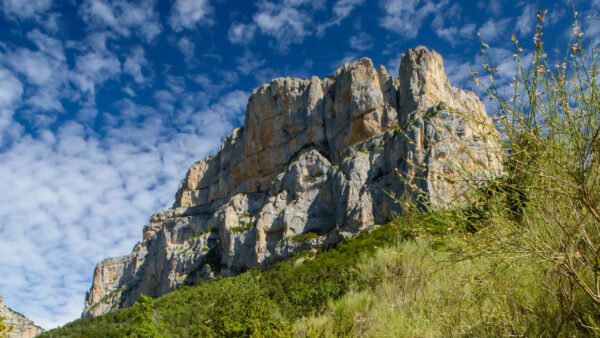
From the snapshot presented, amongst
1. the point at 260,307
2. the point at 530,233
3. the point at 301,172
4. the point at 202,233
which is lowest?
the point at 260,307

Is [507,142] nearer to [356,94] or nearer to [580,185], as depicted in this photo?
[580,185]

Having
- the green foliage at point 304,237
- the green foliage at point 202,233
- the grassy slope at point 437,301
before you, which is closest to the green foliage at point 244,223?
the green foliage at point 202,233

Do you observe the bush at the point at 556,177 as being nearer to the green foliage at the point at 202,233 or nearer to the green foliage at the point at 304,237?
the green foliage at the point at 304,237

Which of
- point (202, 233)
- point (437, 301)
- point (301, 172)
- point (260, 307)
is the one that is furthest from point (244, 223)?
point (437, 301)

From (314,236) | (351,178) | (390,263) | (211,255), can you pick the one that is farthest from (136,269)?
(390,263)

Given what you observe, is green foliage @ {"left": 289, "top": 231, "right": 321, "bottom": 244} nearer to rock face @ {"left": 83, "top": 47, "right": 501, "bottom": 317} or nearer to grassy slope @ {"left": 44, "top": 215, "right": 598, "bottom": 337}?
rock face @ {"left": 83, "top": 47, "right": 501, "bottom": 317}

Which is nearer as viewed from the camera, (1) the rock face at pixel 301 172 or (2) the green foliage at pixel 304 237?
(1) the rock face at pixel 301 172

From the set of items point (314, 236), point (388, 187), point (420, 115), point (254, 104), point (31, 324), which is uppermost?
point (254, 104)

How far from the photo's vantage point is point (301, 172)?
5884 cm

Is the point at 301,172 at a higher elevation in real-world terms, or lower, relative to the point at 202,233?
higher

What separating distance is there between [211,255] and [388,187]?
35266 millimetres

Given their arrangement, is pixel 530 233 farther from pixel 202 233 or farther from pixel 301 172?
pixel 202 233

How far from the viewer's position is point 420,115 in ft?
162

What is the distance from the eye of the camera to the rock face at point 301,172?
48.5m
